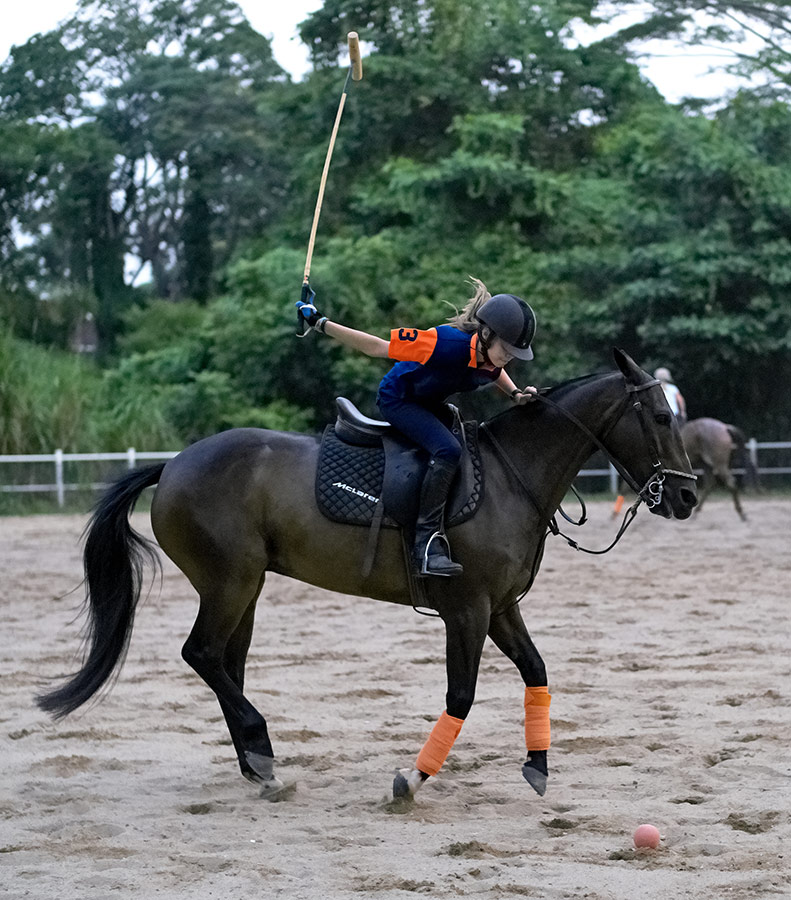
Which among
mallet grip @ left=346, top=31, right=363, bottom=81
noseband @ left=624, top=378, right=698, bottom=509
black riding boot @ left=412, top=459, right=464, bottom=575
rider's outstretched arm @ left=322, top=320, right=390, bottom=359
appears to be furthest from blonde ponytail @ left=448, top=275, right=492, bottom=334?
mallet grip @ left=346, top=31, right=363, bottom=81

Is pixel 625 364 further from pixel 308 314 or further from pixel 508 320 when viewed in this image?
pixel 308 314

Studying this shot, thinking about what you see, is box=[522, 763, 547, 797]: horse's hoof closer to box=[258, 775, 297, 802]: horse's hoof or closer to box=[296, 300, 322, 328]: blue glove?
box=[258, 775, 297, 802]: horse's hoof

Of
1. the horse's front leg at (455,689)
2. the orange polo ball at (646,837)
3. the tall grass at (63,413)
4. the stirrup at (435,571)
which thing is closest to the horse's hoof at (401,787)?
the horse's front leg at (455,689)

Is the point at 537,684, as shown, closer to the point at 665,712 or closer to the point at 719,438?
the point at 665,712

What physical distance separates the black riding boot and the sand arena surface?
102 centimetres

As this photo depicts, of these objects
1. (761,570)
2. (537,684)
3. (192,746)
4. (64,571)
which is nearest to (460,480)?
(537,684)

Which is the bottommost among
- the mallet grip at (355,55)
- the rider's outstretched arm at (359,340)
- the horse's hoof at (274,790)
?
the horse's hoof at (274,790)

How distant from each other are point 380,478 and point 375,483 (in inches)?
1.3

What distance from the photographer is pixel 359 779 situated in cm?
520

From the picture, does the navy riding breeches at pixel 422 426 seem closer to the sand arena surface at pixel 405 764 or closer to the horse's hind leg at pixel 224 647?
the horse's hind leg at pixel 224 647

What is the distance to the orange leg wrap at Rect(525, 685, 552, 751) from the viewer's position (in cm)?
495

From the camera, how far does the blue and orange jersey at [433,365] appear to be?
4.92 metres

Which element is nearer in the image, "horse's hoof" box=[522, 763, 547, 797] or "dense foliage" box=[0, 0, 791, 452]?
"horse's hoof" box=[522, 763, 547, 797]

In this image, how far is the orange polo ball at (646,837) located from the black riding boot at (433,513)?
1330mm
